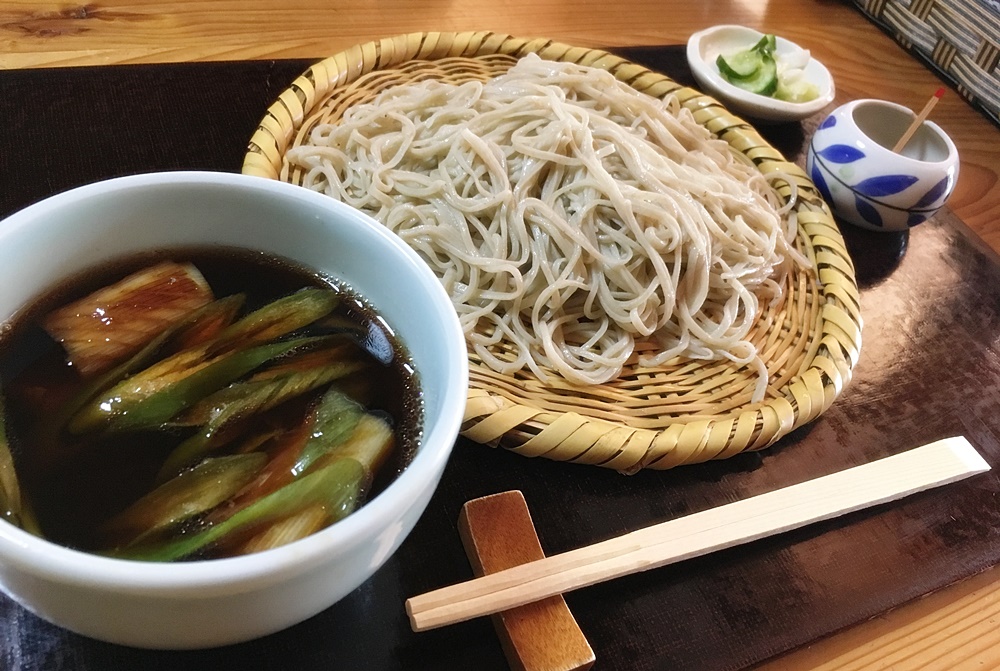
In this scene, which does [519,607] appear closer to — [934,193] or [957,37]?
[934,193]

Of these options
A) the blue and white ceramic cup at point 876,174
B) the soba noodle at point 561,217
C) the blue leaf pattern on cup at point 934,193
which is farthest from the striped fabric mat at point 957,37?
the soba noodle at point 561,217

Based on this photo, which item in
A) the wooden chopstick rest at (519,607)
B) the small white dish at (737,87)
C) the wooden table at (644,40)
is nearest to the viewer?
the wooden chopstick rest at (519,607)

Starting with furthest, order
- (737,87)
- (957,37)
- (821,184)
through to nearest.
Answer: (957,37), (737,87), (821,184)

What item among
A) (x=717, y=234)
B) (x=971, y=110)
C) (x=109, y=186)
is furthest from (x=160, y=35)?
(x=971, y=110)

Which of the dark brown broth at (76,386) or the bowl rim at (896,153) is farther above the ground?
the dark brown broth at (76,386)

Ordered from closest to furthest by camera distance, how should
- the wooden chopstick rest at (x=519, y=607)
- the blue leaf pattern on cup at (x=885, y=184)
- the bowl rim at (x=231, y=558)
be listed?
1. the bowl rim at (x=231, y=558)
2. the wooden chopstick rest at (x=519, y=607)
3. the blue leaf pattern on cup at (x=885, y=184)

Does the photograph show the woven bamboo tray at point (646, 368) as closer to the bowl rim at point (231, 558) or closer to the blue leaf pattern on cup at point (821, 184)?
the blue leaf pattern on cup at point (821, 184)

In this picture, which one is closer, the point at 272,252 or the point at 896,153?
the point at 272,252

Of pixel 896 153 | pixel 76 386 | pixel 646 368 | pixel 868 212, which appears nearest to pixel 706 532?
pixel 646 368
